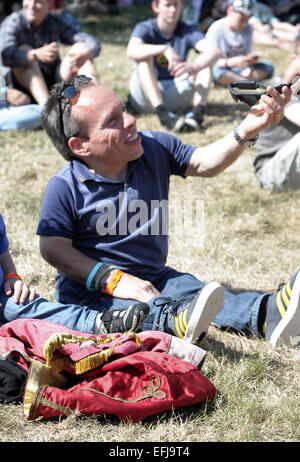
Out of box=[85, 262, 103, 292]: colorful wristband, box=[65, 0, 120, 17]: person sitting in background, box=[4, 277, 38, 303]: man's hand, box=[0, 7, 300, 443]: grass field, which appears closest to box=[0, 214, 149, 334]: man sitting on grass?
box=[4, 277, 38, 303]: man's hand

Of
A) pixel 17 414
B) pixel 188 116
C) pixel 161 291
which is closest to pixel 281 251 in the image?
pixel 161 291

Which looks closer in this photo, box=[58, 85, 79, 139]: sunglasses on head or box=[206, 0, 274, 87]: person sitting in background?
box=[58, 85, 79, 139]: sunglasses on head

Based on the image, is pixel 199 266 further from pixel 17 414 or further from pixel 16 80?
pixel 16 80

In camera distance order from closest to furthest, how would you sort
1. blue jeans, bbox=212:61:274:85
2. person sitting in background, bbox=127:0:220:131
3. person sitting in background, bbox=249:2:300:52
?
person sitting in background, bbox=127:0:220:131, blue jeans, bbox=212:61:274:85, person sitting in background, bbox=249:2:300:52

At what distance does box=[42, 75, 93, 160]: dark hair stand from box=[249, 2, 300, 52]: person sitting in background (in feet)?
25.4

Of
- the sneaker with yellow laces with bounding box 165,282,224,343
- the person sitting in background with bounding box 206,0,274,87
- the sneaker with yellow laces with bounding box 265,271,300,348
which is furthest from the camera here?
the person sitting in background with bounding box 206,0,274,87

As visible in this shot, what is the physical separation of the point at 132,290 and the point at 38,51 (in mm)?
4165

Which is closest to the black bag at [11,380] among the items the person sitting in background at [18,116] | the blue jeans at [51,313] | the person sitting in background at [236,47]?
the blue jeans at [51,313]

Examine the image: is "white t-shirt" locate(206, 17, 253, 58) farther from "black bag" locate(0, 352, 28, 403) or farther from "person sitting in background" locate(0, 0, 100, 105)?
"black bag" locate(0, 352, 28, 403)

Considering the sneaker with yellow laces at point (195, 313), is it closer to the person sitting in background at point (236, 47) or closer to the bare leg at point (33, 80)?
the bare leg at point (33, 80)

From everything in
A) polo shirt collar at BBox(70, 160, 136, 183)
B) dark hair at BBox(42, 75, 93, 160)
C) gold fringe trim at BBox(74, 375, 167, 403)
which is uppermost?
dark hair at BBox(42, 75, 93, 160)

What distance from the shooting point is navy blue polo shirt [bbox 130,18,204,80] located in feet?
21.2

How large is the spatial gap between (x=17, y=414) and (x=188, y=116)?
4510mm

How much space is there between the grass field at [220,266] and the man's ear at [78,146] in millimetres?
905
